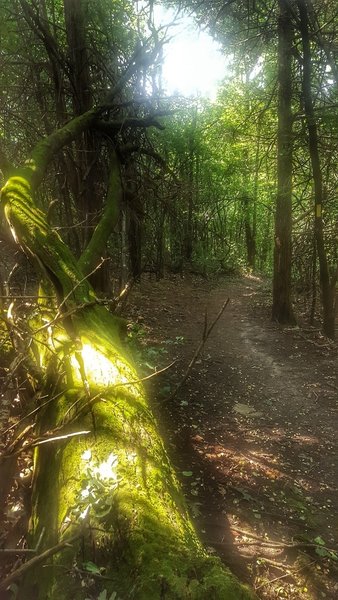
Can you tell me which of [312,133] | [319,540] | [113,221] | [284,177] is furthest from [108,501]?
[284,177]

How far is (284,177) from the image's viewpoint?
943 cm

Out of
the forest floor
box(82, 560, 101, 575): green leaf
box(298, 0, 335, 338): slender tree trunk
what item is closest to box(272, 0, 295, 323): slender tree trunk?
box(298, 0, 335, 338): slender tree trunk

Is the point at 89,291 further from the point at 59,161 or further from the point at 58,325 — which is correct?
the point at 59,161

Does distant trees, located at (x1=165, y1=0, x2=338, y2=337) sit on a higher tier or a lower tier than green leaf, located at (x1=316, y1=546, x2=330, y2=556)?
higher

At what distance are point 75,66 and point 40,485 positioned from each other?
6876 millimetres

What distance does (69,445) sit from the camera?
2375 millimetres

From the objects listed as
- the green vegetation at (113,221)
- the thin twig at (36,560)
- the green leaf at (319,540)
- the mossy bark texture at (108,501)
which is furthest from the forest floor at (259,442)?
the thin twig at (36,560)

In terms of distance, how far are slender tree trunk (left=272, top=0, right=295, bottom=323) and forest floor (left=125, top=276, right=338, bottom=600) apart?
2.46ft

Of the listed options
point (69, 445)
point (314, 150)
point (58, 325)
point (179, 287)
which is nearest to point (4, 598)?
point (69, 445)

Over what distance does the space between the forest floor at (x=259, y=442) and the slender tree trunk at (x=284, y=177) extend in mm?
750

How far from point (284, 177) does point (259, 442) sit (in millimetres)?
6481

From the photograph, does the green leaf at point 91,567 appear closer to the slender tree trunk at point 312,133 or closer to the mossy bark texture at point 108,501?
the mossy bark texture at point 108,501

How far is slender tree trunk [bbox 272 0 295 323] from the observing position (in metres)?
8.91

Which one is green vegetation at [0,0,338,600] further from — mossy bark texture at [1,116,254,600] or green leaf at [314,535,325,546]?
green leaf at [314,535,325,546]
